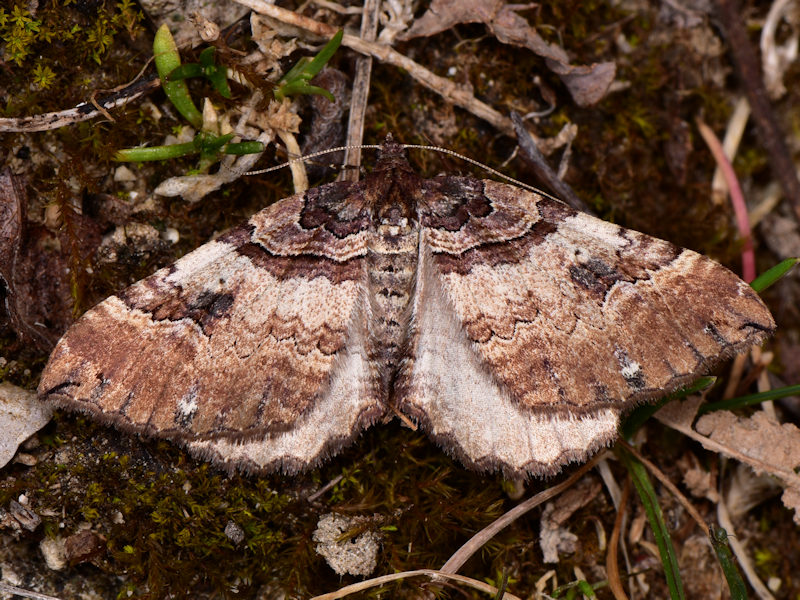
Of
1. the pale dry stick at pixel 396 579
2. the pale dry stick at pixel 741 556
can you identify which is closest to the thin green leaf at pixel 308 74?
the pale dry stick at pixel 396 579

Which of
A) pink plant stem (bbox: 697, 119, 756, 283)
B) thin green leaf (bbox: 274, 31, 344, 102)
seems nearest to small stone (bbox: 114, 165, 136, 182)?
thin green leaf (bbox: 274, 31, 344, 102)

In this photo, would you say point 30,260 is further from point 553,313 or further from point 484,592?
point 484,592

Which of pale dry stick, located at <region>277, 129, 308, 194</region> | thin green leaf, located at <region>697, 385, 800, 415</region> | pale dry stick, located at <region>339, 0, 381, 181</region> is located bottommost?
thin green leaf, located at <region>697, 385, 800, 415</region>

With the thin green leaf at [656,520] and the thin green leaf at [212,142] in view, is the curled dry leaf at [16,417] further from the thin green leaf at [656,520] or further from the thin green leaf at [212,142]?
the thin green leaf at [656,520]

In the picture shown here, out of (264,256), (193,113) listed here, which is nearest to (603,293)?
(264,256)

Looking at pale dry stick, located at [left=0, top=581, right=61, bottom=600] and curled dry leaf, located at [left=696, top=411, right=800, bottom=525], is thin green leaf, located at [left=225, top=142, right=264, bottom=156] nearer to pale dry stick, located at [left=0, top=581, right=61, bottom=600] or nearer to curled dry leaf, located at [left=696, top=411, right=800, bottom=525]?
pale dry stick, located at [left=0, top=581, right=61, bottom=600]

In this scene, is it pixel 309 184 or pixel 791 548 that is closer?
pixel 309 184

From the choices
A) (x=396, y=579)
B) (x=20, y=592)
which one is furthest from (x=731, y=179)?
(x=20, y=592)
